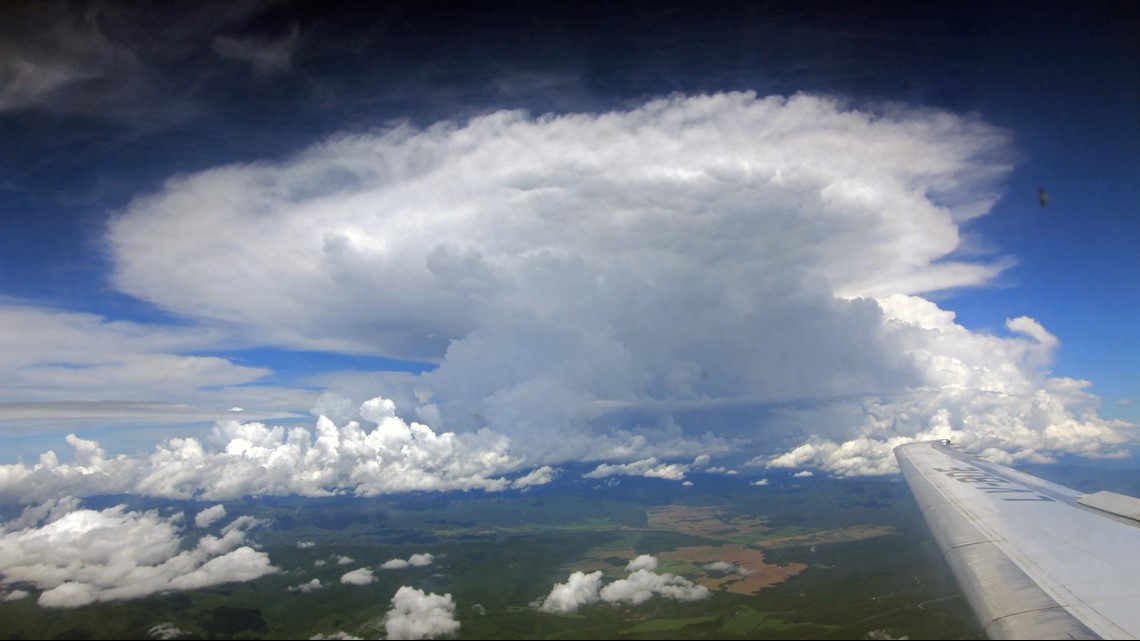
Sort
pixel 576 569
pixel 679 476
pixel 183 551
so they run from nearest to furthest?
pixel 576 569 → pixel 183 551 → pixel 679 476

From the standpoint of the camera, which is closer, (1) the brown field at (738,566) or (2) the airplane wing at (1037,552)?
(2) the airplane wing at (1037,552)

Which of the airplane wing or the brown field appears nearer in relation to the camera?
the airplane wing

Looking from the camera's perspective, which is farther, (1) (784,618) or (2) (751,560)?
(2) (751,560)

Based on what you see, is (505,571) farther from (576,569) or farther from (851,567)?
(851,567)

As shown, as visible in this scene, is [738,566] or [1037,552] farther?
[738,566]

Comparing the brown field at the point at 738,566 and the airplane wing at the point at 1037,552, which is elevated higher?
the airplane wing at the point at 1037,552

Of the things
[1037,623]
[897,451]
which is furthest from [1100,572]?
[897,451]

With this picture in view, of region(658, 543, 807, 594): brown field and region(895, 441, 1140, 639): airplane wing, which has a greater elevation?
region(895, 441, 1140, 639): airplane wing

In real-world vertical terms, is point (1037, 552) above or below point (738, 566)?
above
